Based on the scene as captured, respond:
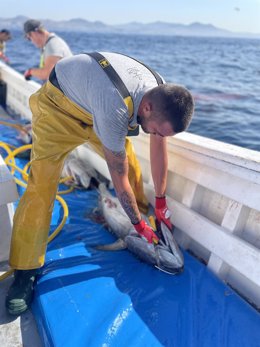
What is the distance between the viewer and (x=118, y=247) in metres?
2.99

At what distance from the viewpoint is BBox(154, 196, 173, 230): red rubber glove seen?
9.89 feet

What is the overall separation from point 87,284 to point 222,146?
1.63 m

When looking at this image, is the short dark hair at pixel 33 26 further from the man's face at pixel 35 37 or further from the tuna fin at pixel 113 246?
the tuna fin at pixel 113 246

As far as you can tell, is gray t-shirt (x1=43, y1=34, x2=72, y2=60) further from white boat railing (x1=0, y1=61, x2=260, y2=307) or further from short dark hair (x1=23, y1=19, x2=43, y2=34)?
white boat railing (x1=0, y1=61, x2=260, y2=307)

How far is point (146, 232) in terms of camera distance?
8.86 feet

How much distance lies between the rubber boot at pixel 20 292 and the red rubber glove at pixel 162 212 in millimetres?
1186

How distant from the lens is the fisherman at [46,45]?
4285mm

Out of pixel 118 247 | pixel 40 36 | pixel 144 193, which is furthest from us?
pixel 40 36

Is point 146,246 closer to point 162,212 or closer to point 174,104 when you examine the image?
point 162,212

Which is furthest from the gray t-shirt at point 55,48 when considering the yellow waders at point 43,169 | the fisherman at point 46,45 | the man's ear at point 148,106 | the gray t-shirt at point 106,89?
the man's ear at point 148,106

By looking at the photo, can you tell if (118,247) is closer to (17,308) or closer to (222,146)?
(17,308)

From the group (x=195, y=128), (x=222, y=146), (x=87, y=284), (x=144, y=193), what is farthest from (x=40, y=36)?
(x=195, y=128)

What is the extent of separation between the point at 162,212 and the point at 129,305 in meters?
0.92

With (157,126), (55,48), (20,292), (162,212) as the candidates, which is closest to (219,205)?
(162,212)
